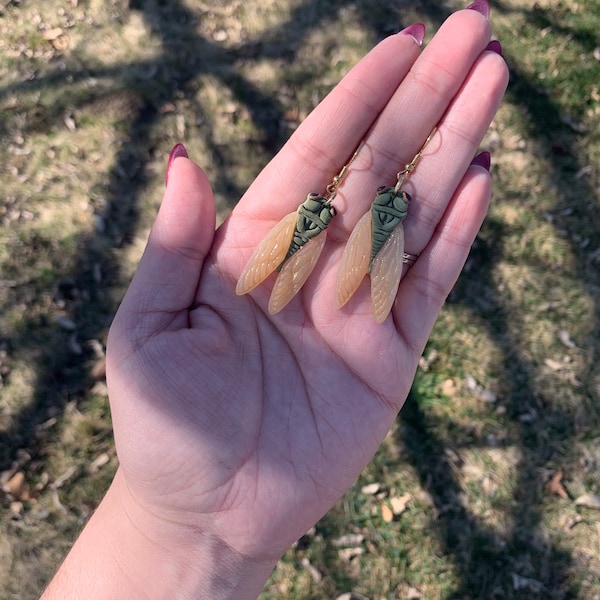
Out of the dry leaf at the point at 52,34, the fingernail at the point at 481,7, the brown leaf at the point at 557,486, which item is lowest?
the brown leaf at the point at 557,486

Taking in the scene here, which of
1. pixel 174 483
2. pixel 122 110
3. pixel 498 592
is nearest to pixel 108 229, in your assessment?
pixel 122 110

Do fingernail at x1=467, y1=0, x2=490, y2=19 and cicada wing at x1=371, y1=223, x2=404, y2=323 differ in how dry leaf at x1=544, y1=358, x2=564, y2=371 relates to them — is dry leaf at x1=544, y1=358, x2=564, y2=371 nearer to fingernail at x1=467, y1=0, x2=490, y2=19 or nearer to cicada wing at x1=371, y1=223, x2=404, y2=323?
cicada wing at x1=371, y1=223, x2=404, y2=323

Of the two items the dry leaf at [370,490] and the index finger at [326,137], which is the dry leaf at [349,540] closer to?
the dry leaf at [370,490]

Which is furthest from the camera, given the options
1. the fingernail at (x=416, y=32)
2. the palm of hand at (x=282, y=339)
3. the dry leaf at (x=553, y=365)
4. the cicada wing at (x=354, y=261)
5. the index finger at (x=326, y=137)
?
the dry leaf at (x=553, y=365)

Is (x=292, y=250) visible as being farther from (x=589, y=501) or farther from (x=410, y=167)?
(x=589, y=501)

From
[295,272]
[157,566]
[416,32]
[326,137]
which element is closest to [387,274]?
[295,272]

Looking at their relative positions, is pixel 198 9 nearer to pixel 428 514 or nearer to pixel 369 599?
pixel 428 514

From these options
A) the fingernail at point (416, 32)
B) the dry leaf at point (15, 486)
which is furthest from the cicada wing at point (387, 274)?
the dry leaf at point (15, 486)
